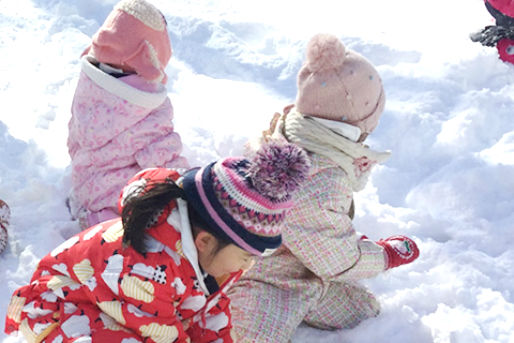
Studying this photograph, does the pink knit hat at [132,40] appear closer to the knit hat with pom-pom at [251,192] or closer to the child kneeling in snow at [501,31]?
the knit hat with pom-pom at [251,192]

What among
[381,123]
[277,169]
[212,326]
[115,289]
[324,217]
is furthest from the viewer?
[381,123]

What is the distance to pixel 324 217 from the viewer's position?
6.64 feet

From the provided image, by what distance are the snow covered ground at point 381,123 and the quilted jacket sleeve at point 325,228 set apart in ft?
0.71

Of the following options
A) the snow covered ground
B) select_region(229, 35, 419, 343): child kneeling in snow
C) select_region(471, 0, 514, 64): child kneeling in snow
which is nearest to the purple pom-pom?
select_region(229, 35, 419, 343): child kneeling in snow

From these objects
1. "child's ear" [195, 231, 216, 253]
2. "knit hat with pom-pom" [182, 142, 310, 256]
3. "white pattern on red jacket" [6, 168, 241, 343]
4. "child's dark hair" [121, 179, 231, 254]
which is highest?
"knit hat with pom-pom" [182, 142, 310, 256]

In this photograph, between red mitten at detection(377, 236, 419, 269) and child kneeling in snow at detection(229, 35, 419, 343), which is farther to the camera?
red mitten at detection(377, 236, 419, 269)

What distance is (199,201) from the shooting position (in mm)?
1430

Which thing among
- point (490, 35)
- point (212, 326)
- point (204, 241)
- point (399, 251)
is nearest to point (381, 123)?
point (490, 35)

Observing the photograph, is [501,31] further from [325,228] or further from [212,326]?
[212,326]

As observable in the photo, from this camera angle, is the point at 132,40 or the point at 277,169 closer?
the point at 277,169

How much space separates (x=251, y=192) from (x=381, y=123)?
196cm

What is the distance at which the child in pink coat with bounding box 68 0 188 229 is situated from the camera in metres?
2.34

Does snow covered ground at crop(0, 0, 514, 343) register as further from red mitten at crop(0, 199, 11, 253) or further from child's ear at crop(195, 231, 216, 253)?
child's ear at crop(195, 231, 216, 253)

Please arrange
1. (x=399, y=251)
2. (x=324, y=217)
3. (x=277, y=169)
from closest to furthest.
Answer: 1. (x=277, y=169)
2. (x=324, y=217)
3. (x=399, y=251)
